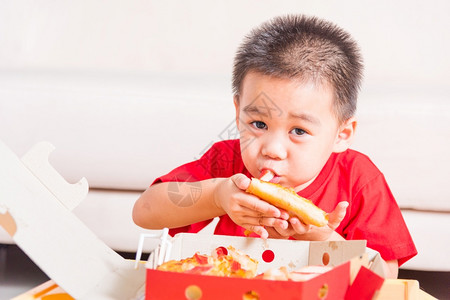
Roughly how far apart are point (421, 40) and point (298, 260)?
131cm

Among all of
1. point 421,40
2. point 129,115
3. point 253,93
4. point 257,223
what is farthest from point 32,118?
point 421,40

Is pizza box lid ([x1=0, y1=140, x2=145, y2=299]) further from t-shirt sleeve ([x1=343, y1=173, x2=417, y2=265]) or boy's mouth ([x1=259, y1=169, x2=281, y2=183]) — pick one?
t-shirt sleeve ([x1=343, y1=173, x2=417, y2=265])

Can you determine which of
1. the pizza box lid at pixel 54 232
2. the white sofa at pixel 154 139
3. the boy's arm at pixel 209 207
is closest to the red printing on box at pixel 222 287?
the pizza box lid at pixel 54 232

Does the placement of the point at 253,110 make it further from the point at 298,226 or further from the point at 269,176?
the point at 298,226

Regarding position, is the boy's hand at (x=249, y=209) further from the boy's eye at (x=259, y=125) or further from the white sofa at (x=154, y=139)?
the white sofa at (x=154, y=139)

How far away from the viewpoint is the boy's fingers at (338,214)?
2.69 feet

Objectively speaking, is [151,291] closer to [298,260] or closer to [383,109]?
[298,260]

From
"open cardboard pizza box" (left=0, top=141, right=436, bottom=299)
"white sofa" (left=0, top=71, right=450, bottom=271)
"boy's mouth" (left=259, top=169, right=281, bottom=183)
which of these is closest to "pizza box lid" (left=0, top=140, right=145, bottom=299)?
"open cardboard pizza box" (left=0, top=141, right=436, bottom=299)

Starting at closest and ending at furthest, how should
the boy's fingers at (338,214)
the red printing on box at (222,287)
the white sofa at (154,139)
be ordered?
the red printing on box at (222,287)
the boy's fingers at (338,214)
the white sofa at (154,139)

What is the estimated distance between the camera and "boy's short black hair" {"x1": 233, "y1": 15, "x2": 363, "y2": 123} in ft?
3.28

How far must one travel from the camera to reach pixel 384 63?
192 centimetres

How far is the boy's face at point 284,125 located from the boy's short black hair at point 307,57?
0.07ft

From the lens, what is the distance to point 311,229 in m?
0.90

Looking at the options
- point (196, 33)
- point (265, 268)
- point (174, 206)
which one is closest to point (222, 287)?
point (265, 268)
